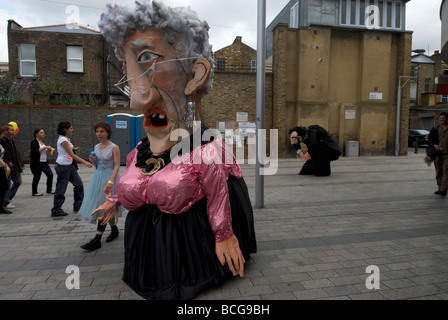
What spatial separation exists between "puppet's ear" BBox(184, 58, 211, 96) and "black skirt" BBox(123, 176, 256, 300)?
1.00 meters

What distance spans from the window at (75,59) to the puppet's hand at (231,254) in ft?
59.9

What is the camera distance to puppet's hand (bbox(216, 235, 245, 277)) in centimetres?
276

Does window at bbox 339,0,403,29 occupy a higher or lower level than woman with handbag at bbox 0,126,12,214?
higher

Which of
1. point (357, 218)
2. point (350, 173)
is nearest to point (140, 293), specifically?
point (357, 218)

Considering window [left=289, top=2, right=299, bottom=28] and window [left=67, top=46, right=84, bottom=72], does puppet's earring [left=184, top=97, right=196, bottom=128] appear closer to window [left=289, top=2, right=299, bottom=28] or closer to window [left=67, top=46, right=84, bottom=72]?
window [left=289, top=2, right=299, bottom=28]

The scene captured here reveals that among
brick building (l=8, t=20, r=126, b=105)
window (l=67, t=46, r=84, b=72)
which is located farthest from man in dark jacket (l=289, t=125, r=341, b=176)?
window (l=67, t=46, r=84, b=72)

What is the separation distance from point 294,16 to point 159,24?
15957 mm

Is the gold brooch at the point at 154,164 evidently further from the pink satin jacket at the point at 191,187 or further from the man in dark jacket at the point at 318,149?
the man in dark jacket at the point at 318,149

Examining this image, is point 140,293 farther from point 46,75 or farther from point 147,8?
point 46,75

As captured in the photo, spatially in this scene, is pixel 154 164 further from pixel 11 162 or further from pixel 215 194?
pixel 11 162

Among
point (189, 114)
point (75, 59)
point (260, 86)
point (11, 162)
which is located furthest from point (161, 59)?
point (75, 59)

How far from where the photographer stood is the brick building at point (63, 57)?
57.0ft

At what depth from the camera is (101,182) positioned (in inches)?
162

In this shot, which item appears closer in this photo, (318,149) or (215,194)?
(215,194)
